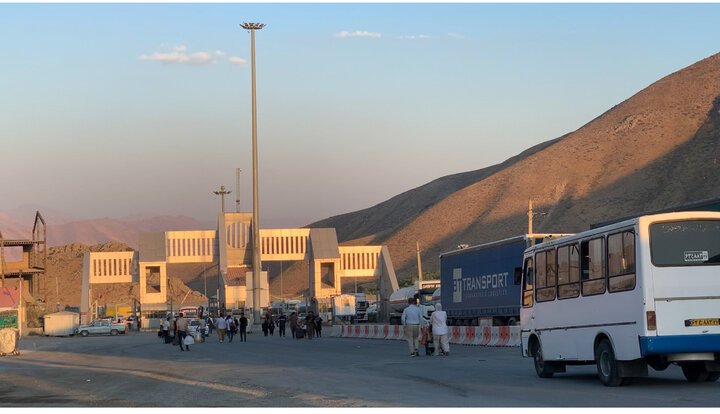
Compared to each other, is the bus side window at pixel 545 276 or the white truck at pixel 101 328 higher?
the bus side window at pixel 545 276

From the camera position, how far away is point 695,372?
18.4 metres

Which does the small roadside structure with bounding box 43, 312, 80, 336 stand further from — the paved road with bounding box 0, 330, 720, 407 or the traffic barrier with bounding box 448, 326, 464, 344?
the paved road with bounding box 0, 330, 720, 407

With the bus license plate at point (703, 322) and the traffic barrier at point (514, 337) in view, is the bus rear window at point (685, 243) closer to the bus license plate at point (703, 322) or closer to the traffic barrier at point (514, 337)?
the bus license plate at point (703, 322)

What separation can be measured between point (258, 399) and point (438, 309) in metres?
13.9

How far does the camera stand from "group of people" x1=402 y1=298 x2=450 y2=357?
3020 cm

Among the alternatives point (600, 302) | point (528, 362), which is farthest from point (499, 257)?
point (600, 302)

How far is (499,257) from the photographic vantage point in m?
43.9

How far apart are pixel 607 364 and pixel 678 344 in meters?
1.79

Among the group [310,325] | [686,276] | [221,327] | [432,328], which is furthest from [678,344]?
[310,325]

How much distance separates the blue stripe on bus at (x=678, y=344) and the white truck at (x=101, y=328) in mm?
66212

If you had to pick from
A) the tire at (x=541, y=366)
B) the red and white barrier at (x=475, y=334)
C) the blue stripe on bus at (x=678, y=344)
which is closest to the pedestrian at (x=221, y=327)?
the red and white barrier at (x=475, y=334)

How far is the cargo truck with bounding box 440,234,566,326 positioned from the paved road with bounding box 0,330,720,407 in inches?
406

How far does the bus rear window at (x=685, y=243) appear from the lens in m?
16.3

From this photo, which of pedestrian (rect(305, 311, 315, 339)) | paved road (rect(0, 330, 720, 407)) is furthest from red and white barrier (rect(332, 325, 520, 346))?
paved road (rect(0, 330, 720, 407))
